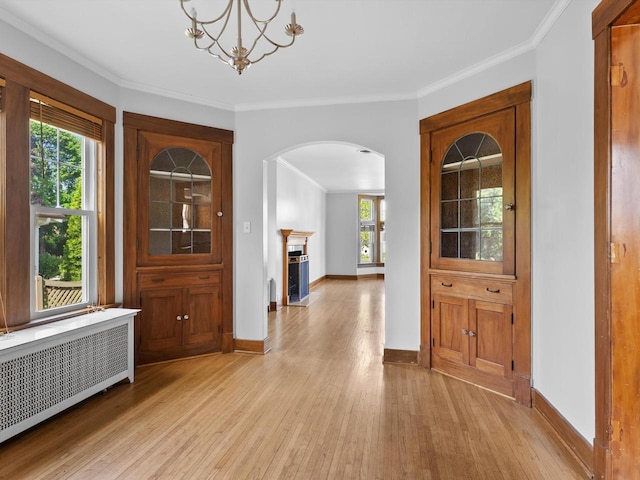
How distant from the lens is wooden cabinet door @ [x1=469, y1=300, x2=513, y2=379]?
2.92 m

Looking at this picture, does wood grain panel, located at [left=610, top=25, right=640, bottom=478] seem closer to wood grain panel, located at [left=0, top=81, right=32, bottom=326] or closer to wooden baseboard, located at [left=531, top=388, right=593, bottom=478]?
wooden baseboard, located at [left=531, top=388, right=593, bottom=478]

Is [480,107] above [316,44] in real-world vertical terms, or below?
below

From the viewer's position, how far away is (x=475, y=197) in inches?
127

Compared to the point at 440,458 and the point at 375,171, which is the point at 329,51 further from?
the point at 375,171

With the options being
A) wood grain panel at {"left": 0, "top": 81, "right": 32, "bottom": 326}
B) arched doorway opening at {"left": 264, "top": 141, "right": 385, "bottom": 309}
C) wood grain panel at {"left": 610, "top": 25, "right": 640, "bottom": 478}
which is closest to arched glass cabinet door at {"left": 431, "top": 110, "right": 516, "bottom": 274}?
arched doorway opening at {"left": 264, "top": 141, "right": 385, "bottom": 309}

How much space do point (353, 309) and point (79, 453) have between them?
4808mm

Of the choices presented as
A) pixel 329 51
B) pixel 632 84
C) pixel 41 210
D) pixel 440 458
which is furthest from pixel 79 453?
pixel 632 84

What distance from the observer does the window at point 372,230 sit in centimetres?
1164

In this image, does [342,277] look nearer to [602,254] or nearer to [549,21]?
[549,21]

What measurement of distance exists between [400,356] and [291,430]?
1605 millimetres

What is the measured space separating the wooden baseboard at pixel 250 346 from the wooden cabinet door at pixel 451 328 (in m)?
1.76

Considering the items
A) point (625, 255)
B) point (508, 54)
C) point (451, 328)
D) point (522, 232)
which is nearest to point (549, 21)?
point (508, 54)

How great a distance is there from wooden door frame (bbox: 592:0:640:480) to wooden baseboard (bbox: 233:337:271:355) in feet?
9.57

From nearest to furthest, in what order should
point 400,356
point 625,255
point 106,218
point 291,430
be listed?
1. point 625,255
2. point 291,430
3. point 106,218
4. point 400,356
